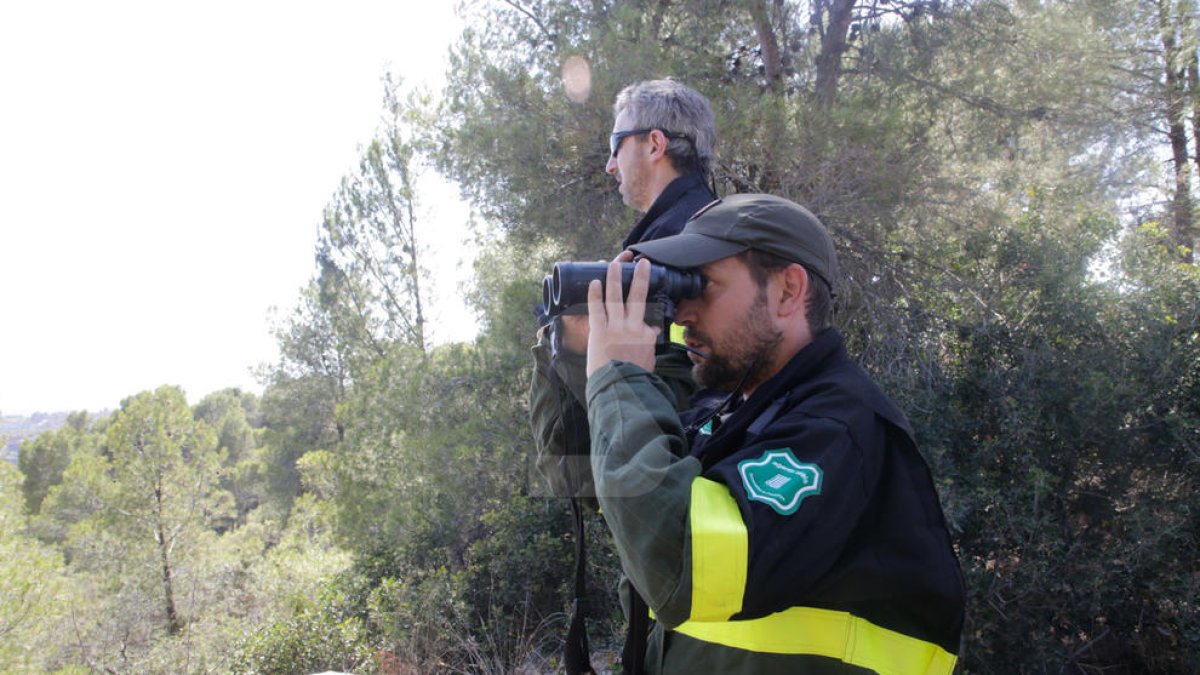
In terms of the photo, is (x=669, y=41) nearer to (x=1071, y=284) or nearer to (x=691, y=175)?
(x=1071, y=284)

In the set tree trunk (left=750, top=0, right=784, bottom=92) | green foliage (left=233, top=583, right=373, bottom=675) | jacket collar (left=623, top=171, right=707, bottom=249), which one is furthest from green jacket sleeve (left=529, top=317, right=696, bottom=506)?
tree trunk (left=750, top=0, right=784, bottom=92)

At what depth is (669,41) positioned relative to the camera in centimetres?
552

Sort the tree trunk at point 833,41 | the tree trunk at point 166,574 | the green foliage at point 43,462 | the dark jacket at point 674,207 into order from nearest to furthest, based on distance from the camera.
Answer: the dark jacket at point 674,207 < the tree trunk at point 833,41 < the tree trunk at point 166,574 < the green foliage at point 43,462

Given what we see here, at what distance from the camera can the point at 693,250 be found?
112cm

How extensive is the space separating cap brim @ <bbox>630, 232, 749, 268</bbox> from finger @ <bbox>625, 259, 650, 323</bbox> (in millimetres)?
33

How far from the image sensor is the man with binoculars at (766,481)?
0.86 meters

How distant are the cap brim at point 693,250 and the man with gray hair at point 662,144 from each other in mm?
604

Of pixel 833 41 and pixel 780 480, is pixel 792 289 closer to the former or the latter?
pixel 780 480

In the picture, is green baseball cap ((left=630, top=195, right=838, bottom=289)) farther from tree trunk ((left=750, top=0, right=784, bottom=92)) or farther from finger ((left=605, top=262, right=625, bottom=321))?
tree trunk ((left=750, top=0, right=784, bottom=92))

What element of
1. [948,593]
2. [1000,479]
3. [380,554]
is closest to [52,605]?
[380,554]

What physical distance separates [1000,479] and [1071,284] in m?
1.23

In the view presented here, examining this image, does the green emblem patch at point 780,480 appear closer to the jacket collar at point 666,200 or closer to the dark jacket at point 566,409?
the dark jacket at point 566,409

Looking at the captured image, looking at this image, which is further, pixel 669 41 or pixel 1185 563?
pixel 669 41

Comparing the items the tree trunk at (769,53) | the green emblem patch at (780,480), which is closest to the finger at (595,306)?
the green emblem patch at (780,480)
